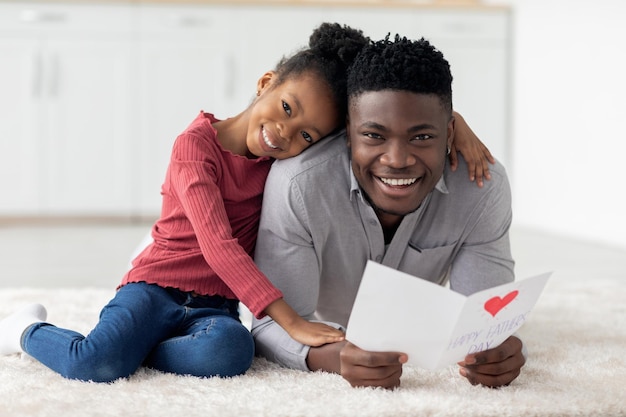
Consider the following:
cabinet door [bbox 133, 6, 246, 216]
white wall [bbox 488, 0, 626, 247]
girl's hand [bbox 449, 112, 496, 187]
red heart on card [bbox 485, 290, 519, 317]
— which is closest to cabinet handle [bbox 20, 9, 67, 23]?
cabinet door [bbox 133, 6, 246, 216]

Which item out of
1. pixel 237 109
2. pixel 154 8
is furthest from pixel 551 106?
pixel 154 8

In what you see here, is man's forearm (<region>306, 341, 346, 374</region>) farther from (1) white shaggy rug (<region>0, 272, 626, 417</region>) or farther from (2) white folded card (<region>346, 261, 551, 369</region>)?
(2) white folded card (<region>346, 261, 551, 369</region>)

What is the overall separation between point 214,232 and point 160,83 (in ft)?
8.99

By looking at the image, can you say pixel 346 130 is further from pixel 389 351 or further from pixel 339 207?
pixel 389 351

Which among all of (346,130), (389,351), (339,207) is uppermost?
(346,130)

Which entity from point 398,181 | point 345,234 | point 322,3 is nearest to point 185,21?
point 322,3

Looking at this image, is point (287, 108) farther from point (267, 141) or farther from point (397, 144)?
point (397, 144)

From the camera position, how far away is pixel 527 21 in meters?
3.89

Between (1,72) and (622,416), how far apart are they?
331 cm

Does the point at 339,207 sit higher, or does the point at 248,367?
the point at 339,207

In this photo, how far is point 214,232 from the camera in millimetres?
1274

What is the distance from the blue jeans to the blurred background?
233 centimetres

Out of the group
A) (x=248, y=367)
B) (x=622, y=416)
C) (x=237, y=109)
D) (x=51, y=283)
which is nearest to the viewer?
(x=622, y=416)

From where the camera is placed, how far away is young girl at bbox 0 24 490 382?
1.26 m
